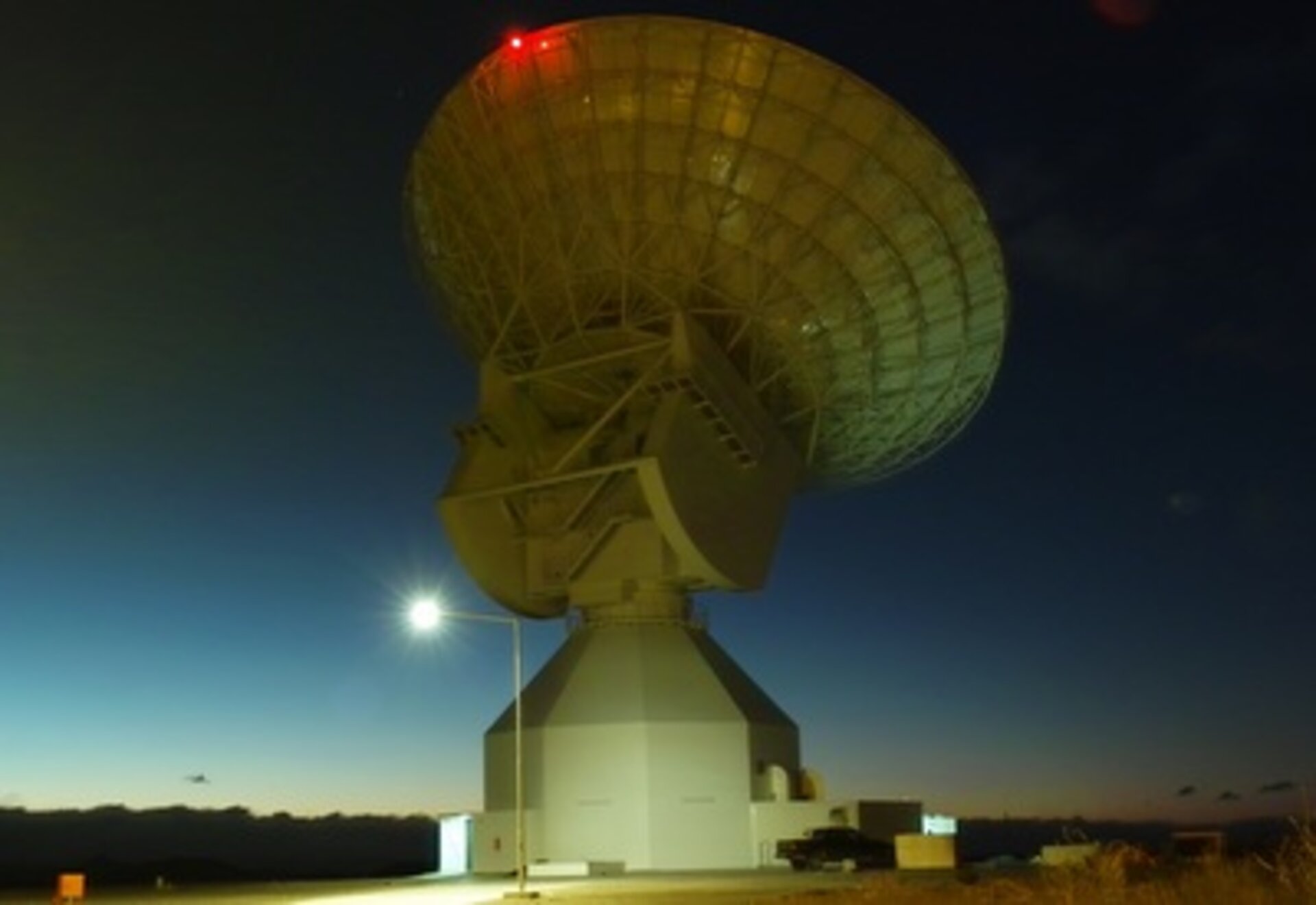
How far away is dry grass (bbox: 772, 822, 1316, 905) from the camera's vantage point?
15289 mm

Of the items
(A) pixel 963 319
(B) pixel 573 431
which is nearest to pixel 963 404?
(A) pixel 963 319

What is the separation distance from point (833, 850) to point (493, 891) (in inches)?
478

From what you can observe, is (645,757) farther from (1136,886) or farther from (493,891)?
(1136,886)

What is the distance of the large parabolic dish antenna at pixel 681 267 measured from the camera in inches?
1537

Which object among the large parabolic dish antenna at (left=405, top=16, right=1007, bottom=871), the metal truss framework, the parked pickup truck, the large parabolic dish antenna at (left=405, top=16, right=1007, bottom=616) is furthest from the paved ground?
the metal truss framework

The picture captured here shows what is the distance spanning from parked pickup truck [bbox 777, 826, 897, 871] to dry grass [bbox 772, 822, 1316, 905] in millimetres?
14183

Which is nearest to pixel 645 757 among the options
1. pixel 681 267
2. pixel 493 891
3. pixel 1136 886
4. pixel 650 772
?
pixel 650 772

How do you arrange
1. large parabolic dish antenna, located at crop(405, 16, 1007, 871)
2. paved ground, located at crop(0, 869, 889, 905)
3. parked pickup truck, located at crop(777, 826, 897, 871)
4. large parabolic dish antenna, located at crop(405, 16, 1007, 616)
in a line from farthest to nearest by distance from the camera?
parked pickup truck, located at crop(777, 826, 897, 871) → large parabolic dish antenna, located at crop(405, 16, 1007, 871) → large parabolic dish antenna, located at crop(405, 16, 1007, 616) → paved ground, located at crop(0, 869, 889, 905)

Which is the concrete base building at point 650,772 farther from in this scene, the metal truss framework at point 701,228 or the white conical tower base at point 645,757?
the metal truss framework at point 701,228

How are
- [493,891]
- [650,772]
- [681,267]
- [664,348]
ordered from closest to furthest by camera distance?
1. [493,891]
2. [664,348]
3. [681,267]
4. [650,772]

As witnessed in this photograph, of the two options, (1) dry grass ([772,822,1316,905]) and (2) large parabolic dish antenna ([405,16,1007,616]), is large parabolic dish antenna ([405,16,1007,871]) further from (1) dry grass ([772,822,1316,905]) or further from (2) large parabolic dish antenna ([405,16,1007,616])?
(1) dry grass ([772,822,1316,905])

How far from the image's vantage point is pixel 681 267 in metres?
42.4

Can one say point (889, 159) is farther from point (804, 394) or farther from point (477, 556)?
point (477, 556)

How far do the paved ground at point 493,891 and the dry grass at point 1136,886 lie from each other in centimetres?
249
